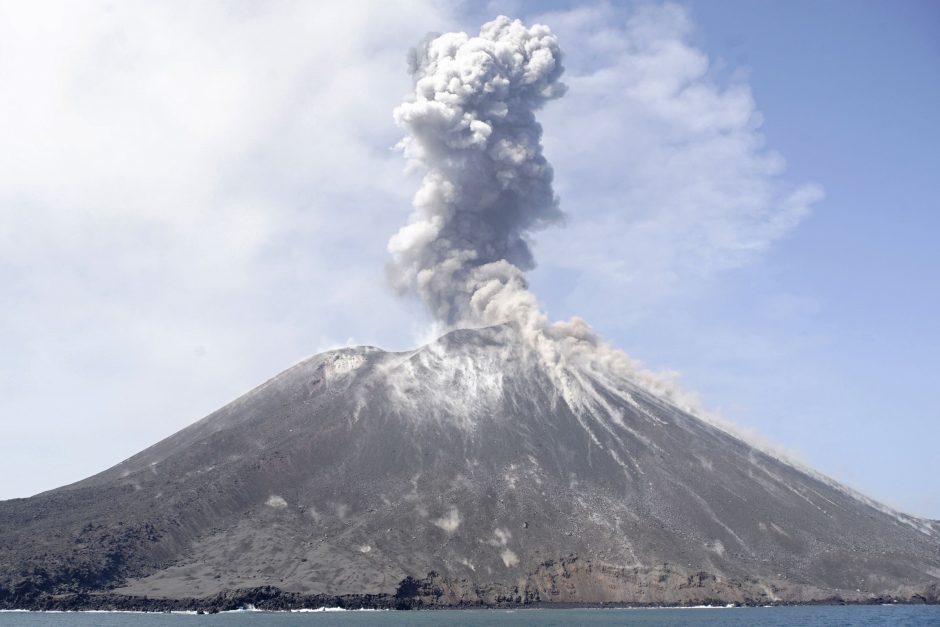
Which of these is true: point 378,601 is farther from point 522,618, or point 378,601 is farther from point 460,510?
point 460,510

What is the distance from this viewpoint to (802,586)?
110 m

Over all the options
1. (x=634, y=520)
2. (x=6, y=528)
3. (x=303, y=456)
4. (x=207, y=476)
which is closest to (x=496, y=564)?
(x=634, y=520)

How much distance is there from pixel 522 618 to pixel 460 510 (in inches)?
1165

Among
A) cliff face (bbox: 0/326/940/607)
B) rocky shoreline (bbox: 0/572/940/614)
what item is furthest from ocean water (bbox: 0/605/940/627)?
cliff face (bbox: 0/326/940/607)

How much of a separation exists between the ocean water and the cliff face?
5.07 m

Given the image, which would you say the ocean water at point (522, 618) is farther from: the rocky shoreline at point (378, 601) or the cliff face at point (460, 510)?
the cliff face at point (460, 510)

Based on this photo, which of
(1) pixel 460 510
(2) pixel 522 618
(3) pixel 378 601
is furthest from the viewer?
Answer: (1) pixel 460 510

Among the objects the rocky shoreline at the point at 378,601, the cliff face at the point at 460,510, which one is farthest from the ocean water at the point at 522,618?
the cliff face at the point at 460,510

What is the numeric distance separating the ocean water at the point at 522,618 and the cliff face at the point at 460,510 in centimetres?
507

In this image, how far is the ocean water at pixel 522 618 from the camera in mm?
81188

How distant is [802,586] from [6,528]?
98770 millimetres

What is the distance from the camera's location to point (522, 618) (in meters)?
89.6

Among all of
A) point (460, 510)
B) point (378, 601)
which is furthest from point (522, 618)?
point (460, 510)

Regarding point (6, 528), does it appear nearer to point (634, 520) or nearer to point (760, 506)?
point (634, 520)
